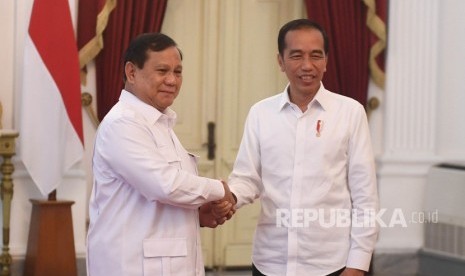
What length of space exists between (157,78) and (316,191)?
682 mm

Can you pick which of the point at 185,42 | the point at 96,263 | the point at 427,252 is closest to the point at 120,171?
the point at 96,263

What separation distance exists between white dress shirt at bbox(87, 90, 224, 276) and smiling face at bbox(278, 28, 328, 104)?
54 cm

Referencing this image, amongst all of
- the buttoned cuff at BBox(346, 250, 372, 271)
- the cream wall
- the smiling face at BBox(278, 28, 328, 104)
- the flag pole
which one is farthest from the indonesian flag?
the buttoned cuff at BBox(346, 250, 372, 271)

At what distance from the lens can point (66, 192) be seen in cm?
557

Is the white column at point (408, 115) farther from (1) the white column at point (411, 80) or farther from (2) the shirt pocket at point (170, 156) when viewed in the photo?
(2) the shirt pocket at point (170, 156)

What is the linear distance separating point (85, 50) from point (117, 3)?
40cm

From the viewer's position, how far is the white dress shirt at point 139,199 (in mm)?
2566

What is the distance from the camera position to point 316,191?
2883mm

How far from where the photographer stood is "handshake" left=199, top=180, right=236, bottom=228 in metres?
2.90

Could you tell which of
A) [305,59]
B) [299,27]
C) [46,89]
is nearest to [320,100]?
[305,59]

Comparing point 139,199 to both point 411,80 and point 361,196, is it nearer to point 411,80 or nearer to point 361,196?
point 361,196

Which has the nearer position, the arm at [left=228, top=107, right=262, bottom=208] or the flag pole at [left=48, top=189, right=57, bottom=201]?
the arm at [left=228, top=107, right=262, bottom=208]

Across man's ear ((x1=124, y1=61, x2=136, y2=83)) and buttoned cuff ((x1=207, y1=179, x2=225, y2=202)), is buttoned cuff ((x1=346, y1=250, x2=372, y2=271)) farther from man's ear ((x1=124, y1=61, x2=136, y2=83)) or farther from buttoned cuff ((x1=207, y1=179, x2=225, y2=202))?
man's ear ((x1=124, y1=61, x2=136, y2=83))

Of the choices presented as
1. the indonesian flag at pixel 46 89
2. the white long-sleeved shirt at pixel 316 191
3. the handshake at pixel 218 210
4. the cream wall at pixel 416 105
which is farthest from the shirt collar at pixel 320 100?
the cream wall at pixel 416 105
